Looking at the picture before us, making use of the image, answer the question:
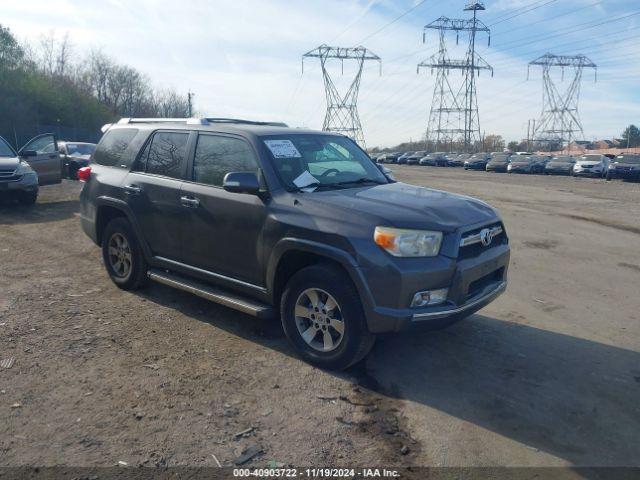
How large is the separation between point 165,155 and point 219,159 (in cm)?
82

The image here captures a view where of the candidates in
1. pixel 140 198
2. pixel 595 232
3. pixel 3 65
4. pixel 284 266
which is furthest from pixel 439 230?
pixel 3 65

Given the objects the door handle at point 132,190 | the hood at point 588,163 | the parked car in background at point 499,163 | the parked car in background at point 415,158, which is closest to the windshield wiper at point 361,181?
the door handle at point 132,190

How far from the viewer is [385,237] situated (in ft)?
12.7

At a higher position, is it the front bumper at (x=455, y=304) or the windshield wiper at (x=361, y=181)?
the windshield wiper at (x=361, y=181)

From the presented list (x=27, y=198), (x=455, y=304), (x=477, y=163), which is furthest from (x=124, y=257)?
(x=477, y=163)

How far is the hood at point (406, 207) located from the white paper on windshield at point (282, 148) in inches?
22.3

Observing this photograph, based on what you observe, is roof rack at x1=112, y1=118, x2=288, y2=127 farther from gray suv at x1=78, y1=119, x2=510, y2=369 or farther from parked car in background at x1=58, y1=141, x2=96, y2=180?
parked car in background at x1=58, y1=141, x2=96, y2=180

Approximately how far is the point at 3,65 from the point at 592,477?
41.9 meters

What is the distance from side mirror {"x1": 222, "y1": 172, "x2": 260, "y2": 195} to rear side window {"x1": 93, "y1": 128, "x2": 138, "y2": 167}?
218cm

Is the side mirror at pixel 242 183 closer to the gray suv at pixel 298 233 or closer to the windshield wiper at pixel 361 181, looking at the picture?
the gray suv at pixel 298 233

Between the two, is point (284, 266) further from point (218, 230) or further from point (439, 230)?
point (439, 230)

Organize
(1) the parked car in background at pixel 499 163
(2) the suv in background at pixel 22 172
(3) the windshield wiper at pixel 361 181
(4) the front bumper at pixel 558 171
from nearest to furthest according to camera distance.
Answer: (3) the windshield wiper at pixel 361 181, (2) the suv in background at pixel 22 172, (4) the front bumper at pixel 558 171, (1) the parked car in background at pixel 499 163

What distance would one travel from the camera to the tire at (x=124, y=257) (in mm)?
5832

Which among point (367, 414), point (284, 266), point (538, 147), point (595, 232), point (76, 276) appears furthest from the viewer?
point (538, 147)
